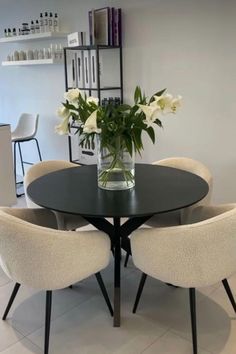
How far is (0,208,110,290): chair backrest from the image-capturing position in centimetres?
183

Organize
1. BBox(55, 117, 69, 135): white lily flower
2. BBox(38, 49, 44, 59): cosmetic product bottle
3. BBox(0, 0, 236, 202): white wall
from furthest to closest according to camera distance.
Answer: BBox(38, 49, 44, 59): cosmetic product bottle
BBox(0, 0, 236, 202): white wall
BBox(55, 117, 69, 135): white lily flower

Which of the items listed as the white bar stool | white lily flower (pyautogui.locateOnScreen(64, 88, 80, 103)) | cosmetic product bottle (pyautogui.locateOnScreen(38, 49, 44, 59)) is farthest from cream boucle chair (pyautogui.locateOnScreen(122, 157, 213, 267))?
cosmetic product bottle (pyautogui.locateOnScreen(38, 49, 44, 59))

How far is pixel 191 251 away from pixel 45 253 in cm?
68

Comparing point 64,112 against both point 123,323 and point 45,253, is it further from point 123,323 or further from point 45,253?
point 123,323

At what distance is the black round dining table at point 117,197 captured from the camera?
197 centimetres

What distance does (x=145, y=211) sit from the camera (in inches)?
75.9

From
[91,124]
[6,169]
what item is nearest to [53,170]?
[91,124]

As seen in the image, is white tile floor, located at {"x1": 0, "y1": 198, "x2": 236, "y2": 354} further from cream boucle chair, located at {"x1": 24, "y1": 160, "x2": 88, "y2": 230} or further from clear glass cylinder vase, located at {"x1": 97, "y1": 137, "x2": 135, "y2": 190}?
clear glass cylinder vase, located at {"x1": 97, "y1": 137, "x2": 135, "y2": 190}

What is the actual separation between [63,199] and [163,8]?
2.27m

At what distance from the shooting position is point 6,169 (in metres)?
3.90

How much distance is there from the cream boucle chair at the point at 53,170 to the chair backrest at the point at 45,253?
0.54 m

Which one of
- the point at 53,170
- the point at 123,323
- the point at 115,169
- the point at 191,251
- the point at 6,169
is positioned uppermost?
the point at 115,169

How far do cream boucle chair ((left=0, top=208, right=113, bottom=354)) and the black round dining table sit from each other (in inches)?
5.7

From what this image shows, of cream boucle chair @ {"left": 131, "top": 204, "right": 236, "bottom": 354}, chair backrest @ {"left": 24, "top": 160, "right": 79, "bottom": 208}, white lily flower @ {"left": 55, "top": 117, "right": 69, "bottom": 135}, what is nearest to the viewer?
cream boucle chair @ {"left": 131, "top": 204, "right": 236, "bottom": 354}
